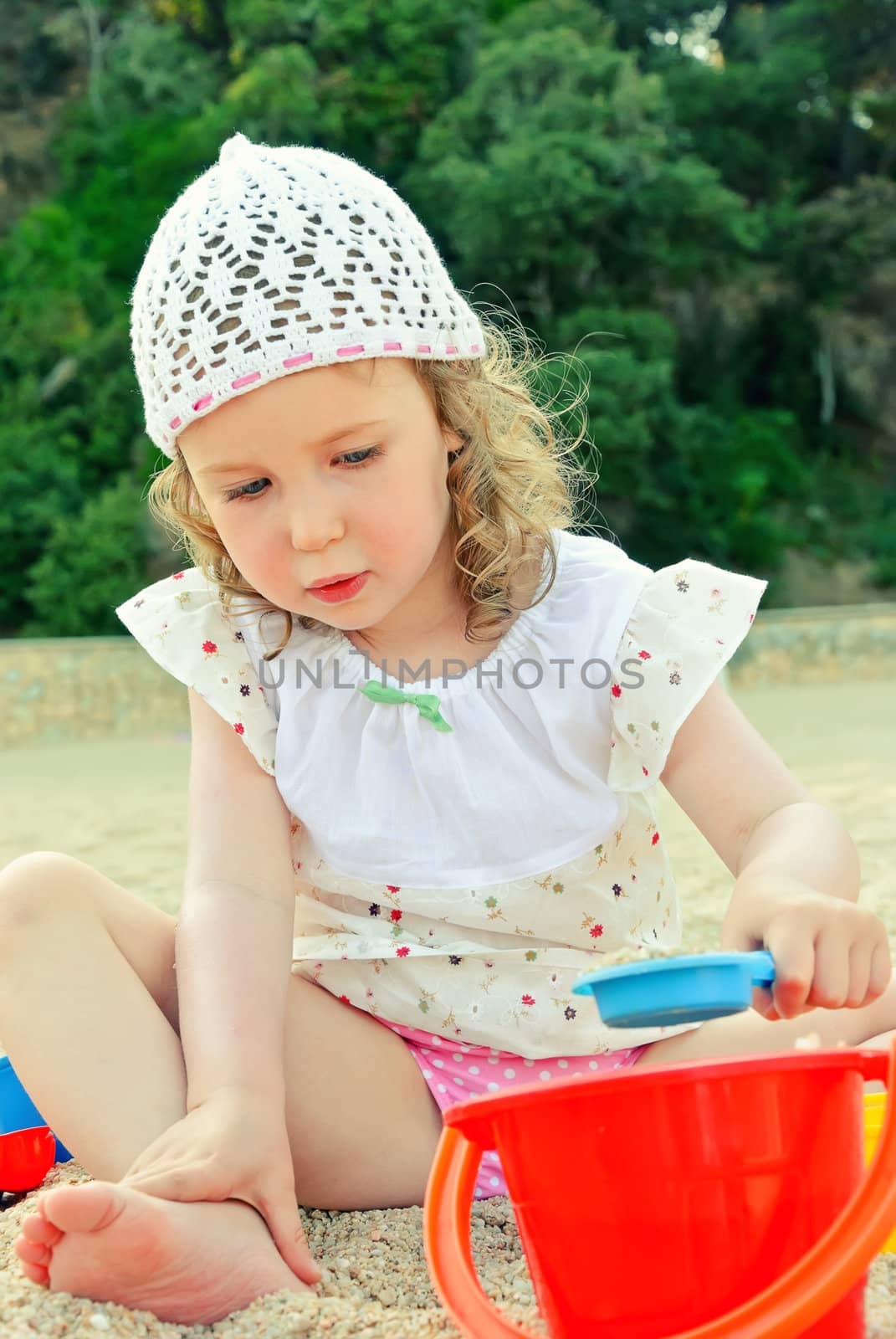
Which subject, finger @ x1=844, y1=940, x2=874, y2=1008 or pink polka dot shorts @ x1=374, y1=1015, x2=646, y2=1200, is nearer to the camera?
finger @ x1=844, y1=940, x2=874, y2=1008

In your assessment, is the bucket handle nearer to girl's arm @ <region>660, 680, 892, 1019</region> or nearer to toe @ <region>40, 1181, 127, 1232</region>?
girl's arm @ <region>660, 680, 892, 1019</region>

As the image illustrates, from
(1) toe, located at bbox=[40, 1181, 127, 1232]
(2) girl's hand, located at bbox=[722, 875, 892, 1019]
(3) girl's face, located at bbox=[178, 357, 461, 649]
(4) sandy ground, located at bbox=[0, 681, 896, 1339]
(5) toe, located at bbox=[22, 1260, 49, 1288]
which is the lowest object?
(4) sandy ground, located at bbox=[0, 681, 896, 1339]

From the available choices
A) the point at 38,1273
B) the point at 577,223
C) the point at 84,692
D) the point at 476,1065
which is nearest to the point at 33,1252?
the point at 38,1273

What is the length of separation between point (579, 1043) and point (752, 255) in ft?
50.4

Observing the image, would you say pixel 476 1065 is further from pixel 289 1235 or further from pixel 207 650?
pixel 207 650

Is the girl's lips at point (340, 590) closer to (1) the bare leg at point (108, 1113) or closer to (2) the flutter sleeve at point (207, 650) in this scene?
(2) the flutter sleeve at point (207, 650)

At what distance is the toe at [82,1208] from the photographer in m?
0.93

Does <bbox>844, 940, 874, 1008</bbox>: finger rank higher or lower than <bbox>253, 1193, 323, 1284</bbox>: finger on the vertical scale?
higher

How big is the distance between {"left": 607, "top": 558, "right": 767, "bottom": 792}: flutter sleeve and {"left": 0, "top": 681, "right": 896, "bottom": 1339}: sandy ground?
461 mm

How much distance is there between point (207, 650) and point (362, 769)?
0.78 feet

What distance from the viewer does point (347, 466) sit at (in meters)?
1.26

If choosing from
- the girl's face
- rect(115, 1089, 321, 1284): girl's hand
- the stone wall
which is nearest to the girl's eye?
the girl's face

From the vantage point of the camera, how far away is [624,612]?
143 centimetres

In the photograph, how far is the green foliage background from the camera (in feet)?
42.3
